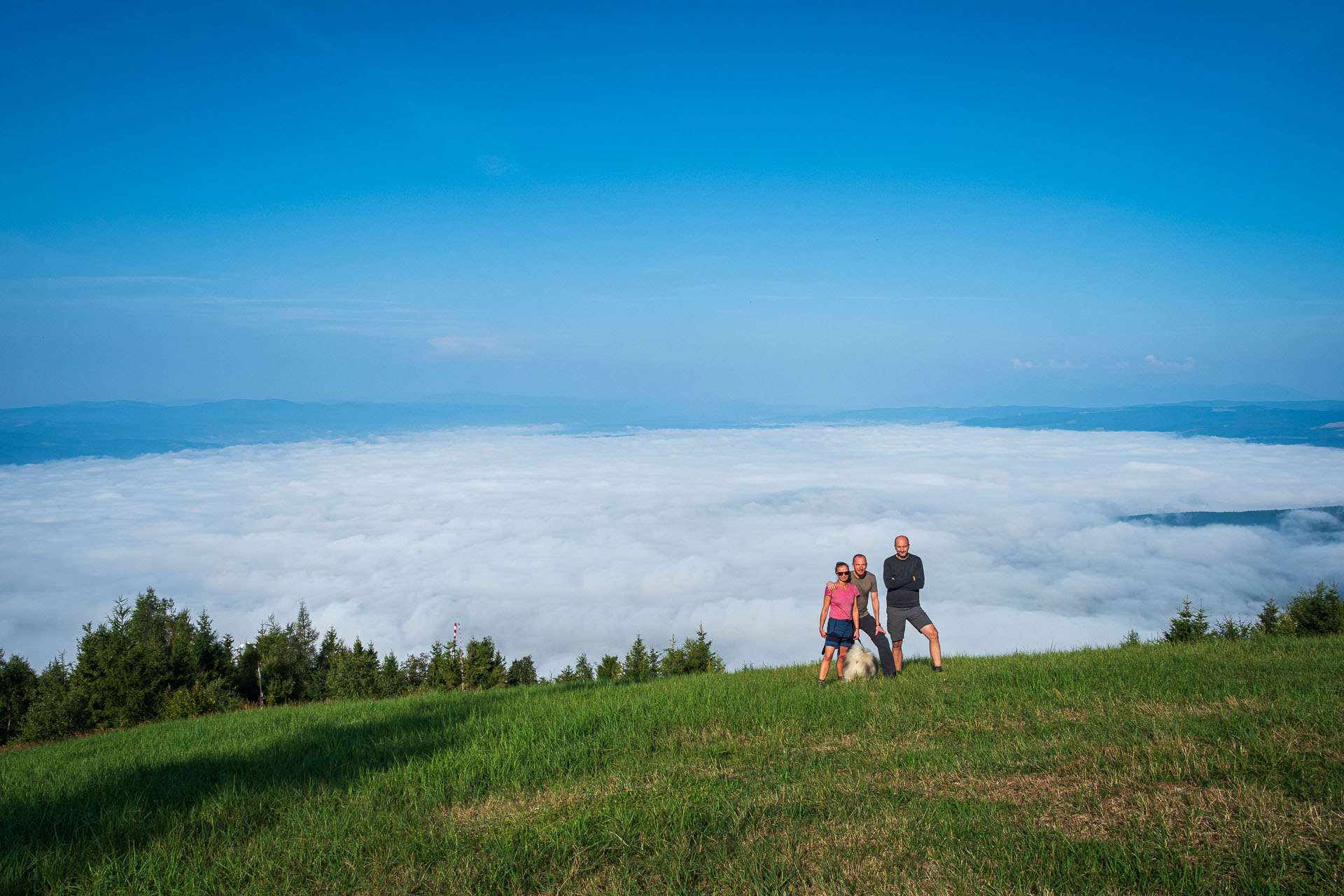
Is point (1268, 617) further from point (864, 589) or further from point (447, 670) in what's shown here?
point (447, 670)

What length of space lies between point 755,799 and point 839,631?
5.63 meters

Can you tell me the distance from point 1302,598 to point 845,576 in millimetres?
24506

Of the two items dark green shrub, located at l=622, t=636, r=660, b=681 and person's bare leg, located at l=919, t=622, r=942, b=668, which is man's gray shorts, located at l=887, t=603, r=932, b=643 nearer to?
person's bare leg, located at l=919, t=622, r=942, b=668

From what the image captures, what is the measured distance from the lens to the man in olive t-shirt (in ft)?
37.4

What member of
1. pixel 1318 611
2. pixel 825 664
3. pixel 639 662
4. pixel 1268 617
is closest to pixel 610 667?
pixel 639 662

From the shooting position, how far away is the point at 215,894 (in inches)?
184

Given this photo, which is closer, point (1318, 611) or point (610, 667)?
point (1318, 611)

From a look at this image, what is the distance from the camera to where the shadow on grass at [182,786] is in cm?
548

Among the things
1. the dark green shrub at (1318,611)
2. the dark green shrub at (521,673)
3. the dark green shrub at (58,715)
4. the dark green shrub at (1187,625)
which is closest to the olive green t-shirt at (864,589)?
the dark green shrub at (1187,625)

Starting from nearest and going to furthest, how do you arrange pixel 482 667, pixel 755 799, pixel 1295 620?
1. pixel 755 799
2. pixel 1295 620
3. pixel 482 667

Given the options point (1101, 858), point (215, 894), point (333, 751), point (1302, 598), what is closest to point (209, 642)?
point (333, 751)

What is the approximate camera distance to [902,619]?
11.8 meters

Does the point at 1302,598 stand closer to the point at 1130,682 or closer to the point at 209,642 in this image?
the point at 1130,682

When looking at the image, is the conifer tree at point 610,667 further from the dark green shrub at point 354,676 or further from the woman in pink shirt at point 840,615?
the woman in pink shirt at point 840,615
